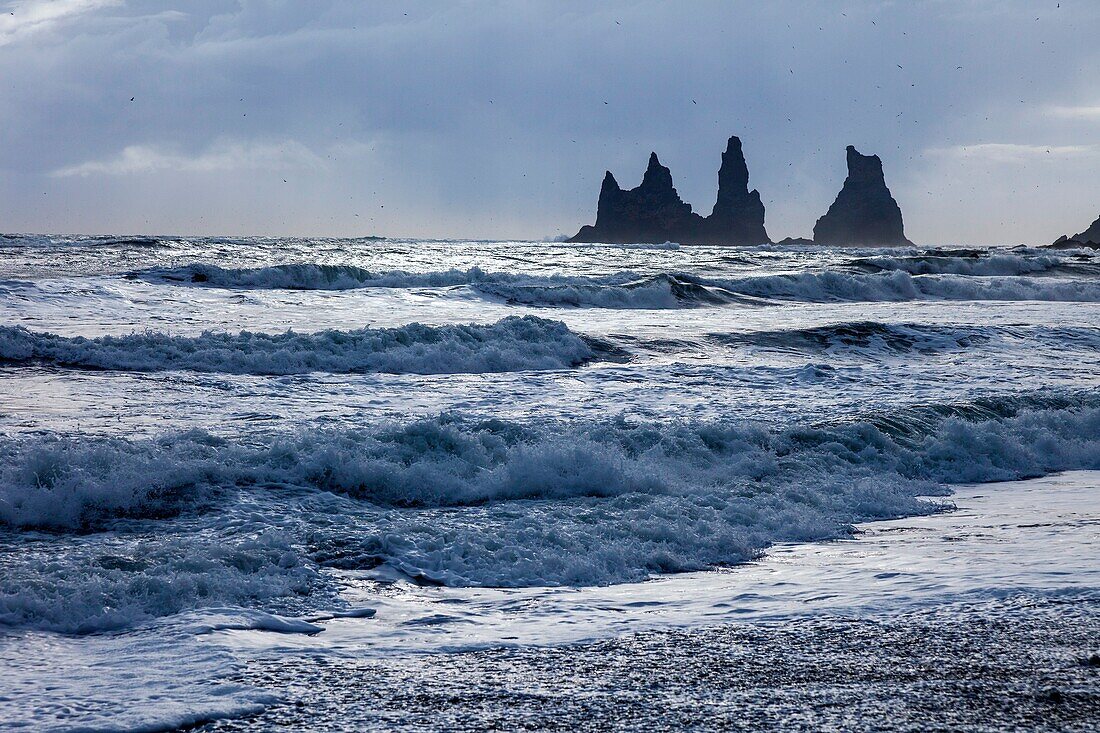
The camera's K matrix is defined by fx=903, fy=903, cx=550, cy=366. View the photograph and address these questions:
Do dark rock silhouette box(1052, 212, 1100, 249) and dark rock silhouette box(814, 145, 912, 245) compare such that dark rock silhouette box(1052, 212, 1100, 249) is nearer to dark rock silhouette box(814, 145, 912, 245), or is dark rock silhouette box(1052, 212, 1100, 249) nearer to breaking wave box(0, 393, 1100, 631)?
dark rock silhouette box(814, 145, 912, 245)

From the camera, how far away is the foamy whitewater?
15.6 ft

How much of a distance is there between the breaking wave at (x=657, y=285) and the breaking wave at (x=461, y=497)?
17.8m

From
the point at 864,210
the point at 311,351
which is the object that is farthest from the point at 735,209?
the point at 311,351

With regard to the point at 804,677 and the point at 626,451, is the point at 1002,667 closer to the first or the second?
the point at 804,677

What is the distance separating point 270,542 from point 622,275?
28.4 m

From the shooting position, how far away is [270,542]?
19.4ft

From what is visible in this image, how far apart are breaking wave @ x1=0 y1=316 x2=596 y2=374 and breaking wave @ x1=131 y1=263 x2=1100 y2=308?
9959 mm

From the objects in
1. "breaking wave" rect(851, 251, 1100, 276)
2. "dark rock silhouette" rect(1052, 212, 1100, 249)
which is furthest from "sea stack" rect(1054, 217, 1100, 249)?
"breaking wave" rect(851, 251, 1100, 276)

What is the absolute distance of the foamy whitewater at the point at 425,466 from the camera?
4758 millimetres

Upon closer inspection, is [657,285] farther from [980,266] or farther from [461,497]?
[461,497]

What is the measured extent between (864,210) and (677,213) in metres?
25.4

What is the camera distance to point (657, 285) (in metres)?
29.7

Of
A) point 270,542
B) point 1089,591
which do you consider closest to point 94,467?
point 270,542

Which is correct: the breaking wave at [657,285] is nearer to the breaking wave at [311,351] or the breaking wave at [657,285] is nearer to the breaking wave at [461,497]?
the breaking wave at [311,351]
